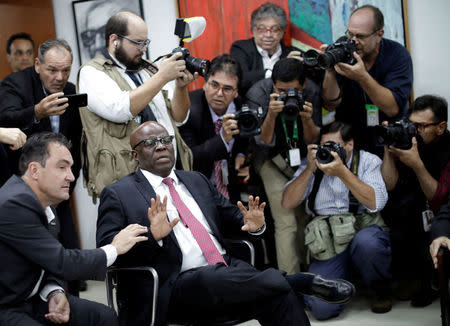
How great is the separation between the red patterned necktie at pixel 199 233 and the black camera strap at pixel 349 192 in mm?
1068

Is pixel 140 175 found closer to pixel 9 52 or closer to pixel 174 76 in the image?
pixel 174 76

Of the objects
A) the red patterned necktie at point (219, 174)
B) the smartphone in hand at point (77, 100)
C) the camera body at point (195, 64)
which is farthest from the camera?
the red patterned necktie at point (219, 174)

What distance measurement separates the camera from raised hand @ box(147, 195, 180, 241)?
2777mm

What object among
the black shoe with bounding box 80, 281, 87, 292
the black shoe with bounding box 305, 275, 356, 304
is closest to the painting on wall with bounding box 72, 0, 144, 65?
the black shoe with bounding box 80, 281, 87, 292

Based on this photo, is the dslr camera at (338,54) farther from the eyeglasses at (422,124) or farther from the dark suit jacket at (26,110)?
the dark suit jacket at (26,110)

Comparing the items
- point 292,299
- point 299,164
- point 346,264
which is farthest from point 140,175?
point 346,264

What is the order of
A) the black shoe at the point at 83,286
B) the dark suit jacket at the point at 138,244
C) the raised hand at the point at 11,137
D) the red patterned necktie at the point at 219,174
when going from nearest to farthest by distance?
the dark suit jacket at the point at 138,244 → the raised hand at the point at 11,137 → the red patterned necktie at the point at 219,174 → the black shoe at the point at 83,286

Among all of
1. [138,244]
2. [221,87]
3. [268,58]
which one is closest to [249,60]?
[268,58]

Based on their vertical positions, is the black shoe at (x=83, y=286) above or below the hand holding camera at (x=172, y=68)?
below

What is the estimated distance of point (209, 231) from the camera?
123 inches

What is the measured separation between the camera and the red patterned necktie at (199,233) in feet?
A: 9.83

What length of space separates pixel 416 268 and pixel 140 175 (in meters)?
1.83

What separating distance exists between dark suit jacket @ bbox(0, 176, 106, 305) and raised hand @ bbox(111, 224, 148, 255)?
19 centimetres

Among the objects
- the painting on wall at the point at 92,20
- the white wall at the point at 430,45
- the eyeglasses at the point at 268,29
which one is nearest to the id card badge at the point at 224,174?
the eyeglasses at the point at 268,29
